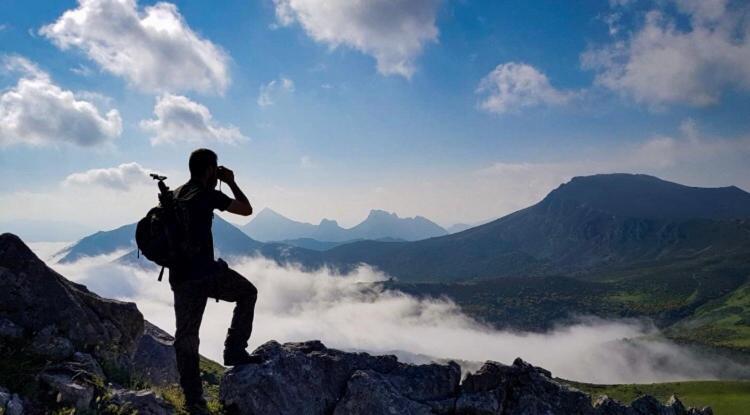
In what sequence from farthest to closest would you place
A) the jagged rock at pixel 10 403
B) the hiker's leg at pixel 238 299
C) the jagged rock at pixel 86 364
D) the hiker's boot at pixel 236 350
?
1. the hiker's boot at pixel 236 350
2. the hiker's leg at pixel 238 299
3. the jagged rock at pixel 86 364
4. the jagged rock at pixel 10 403

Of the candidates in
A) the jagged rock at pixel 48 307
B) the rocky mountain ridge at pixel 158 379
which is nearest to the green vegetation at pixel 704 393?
the rocky mountain ridge at pixel 158 379

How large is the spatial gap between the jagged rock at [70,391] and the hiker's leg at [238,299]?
3.36 m

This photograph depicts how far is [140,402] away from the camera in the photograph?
33.8 feet

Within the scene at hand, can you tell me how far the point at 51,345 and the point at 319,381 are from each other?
6.93m

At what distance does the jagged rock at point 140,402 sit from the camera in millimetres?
10059

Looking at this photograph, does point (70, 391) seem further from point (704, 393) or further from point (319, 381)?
point (704, 393)

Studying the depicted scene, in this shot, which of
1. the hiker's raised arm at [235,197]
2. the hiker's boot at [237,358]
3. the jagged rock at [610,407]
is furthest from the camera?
the jagged rock at [610,407]

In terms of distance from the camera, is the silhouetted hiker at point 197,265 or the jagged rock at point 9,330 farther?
the jagged rock at point 9,330

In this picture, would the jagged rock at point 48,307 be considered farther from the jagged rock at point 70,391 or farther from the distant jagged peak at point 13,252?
the jagged rock at point 70,391

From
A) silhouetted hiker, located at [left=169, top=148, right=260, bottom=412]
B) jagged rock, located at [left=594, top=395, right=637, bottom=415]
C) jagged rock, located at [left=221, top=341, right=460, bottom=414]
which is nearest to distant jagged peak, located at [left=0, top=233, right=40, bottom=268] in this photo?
silhouetted hiker, located at [left=169, top=148, right=260, bottom=412]

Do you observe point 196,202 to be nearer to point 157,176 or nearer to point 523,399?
point 157,176

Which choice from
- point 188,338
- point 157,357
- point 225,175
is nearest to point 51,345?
point 188,338

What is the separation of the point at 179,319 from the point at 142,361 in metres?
11.8

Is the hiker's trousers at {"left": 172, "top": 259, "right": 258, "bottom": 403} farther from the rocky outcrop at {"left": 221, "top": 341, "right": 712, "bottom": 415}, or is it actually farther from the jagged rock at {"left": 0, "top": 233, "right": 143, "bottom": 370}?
the jagged rock at {"left": 0, "top": 233, "right": 143, "bottom": 370}
